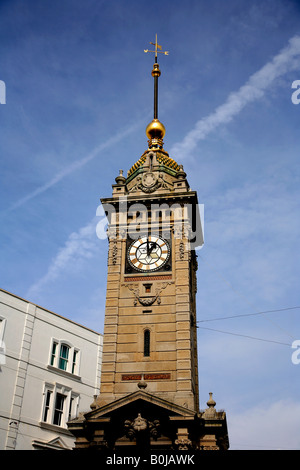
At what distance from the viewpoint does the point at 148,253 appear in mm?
35125

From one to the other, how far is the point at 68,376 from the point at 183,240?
13.9m

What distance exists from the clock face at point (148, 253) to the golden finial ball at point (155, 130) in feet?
37.3

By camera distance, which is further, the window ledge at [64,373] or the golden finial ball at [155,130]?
the golden finial ball at [155,130]

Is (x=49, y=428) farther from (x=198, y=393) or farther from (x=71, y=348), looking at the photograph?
(x=198, y=393)

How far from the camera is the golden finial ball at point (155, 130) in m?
43.5

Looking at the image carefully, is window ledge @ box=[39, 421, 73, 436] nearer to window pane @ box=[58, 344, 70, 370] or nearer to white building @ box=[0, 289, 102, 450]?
white building @ box=[0, 289, 102, 450]

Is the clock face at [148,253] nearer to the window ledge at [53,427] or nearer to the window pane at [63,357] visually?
the window pane at [63,357]

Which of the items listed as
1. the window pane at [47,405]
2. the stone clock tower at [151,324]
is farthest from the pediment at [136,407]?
the window pane at [47,405]

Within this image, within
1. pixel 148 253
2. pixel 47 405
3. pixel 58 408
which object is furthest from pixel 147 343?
pixel 58 408

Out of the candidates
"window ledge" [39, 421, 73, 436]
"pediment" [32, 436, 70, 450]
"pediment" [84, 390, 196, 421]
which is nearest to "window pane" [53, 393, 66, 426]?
"window ledge" [39, 421, 73, 436]

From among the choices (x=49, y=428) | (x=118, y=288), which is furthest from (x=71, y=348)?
(x=118, y=288)

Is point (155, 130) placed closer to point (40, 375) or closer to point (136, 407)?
point (40, 375)

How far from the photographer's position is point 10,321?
120 ft

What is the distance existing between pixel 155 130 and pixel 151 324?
17671mm
